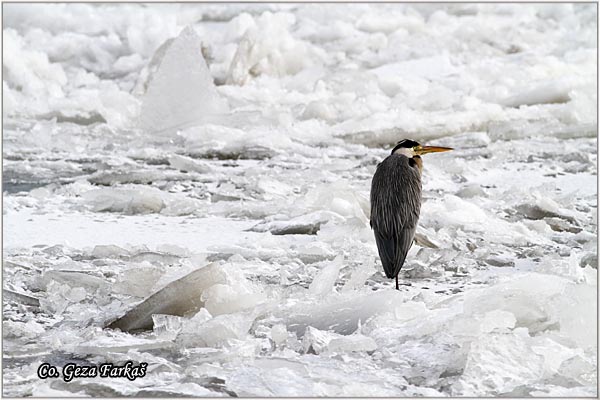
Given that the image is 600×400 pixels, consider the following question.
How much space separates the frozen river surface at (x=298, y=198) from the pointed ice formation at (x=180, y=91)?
0.02 m

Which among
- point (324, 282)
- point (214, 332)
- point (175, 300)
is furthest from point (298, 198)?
point (214, 332)

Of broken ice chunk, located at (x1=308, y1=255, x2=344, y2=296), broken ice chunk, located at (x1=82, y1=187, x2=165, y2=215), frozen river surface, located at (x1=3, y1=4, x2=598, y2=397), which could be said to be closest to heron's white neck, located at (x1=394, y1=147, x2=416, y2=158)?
frozen river surface, located at (x1=3, y1=4, x2=598, y2=397)

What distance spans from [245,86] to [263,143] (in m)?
1.86

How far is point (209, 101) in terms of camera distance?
22.1ft

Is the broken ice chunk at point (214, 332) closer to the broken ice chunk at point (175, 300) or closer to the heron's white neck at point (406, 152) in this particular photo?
the broken ice chunk at point (175, 300)

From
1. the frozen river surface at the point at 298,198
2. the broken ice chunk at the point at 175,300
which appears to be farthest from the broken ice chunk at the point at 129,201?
the broken ice chunk at the point at 175,300

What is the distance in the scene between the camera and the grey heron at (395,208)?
3.39 meters

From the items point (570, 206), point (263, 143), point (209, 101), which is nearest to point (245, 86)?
point (209, 101)

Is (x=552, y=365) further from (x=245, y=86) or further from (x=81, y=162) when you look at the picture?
(x=245, y=86)

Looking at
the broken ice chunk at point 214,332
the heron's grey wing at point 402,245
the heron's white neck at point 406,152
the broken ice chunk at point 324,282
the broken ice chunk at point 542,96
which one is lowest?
the broken ice chunk at point 214,332

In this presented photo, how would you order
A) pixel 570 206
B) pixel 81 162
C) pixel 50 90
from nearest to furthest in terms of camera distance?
pixel 570 206, pixel 81 162, pixel 50 90

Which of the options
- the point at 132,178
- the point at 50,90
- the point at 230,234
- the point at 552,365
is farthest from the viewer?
the point at 50,90

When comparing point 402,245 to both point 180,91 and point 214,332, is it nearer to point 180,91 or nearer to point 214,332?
point 214,332

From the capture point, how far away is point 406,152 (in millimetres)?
3873
